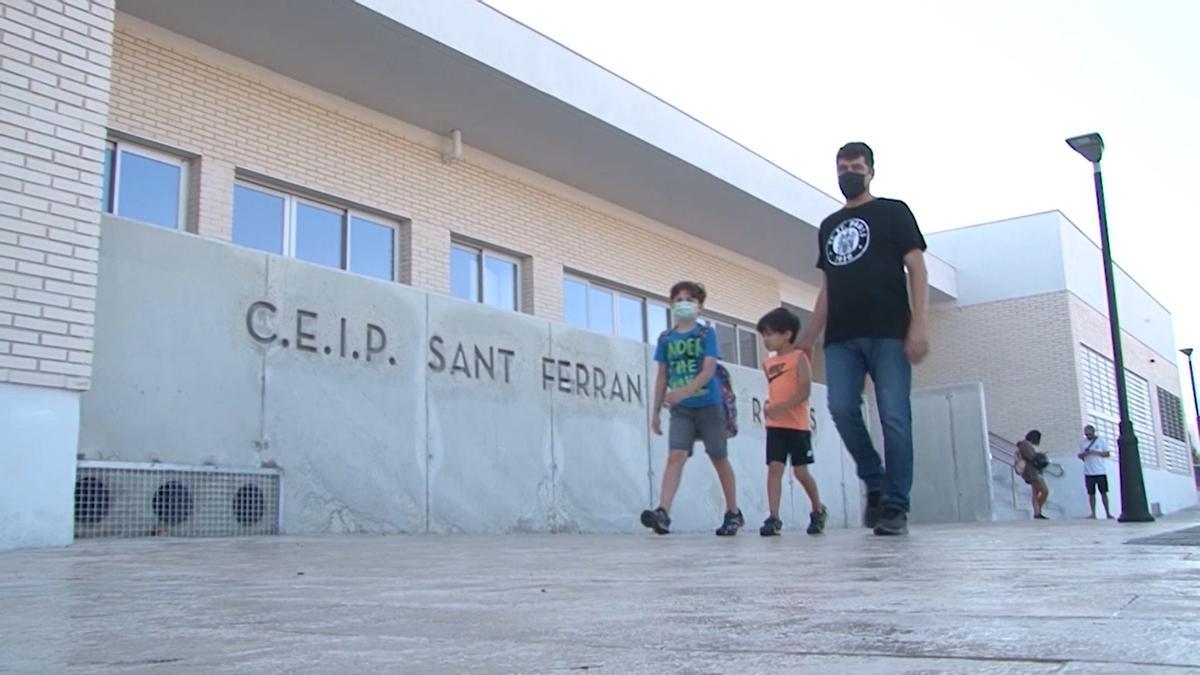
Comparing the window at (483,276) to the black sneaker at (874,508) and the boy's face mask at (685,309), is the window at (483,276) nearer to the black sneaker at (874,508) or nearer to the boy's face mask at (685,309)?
the boy's face mask at (685,309)

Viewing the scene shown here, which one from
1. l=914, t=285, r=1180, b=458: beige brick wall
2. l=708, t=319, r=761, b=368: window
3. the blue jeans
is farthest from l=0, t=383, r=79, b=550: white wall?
l=914, t=285, r=1180, b=458: beige brick wall

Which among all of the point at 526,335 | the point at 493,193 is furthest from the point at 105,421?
the point at 493,193

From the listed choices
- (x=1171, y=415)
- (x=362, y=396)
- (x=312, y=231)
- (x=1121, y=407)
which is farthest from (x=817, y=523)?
(x=1171, y=415)

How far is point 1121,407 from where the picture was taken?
12188mm

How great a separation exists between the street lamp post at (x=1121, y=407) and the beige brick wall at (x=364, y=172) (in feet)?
22.2

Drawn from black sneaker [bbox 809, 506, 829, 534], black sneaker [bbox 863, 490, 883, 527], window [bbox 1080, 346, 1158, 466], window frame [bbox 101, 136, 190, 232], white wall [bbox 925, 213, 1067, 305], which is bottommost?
black sneaker [bbox 809, 506, 829, 534]

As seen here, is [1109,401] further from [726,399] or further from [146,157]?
[146,157]

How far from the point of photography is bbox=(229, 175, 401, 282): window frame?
467 inches

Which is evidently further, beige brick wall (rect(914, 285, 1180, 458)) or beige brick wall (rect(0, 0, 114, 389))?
beige brick wall (rect(914, 285, 1180, 458))

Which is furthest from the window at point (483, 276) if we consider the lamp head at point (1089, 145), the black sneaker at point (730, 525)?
the lamp head at point (1089, 145)

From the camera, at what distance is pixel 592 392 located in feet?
36.0

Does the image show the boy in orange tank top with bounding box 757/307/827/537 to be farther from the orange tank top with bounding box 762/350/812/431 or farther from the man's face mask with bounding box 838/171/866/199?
the man's face mask with bounding box 838/171/866/199

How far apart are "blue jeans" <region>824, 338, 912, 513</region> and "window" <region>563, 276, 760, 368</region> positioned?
929cm

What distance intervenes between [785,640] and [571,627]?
38 centimetres
